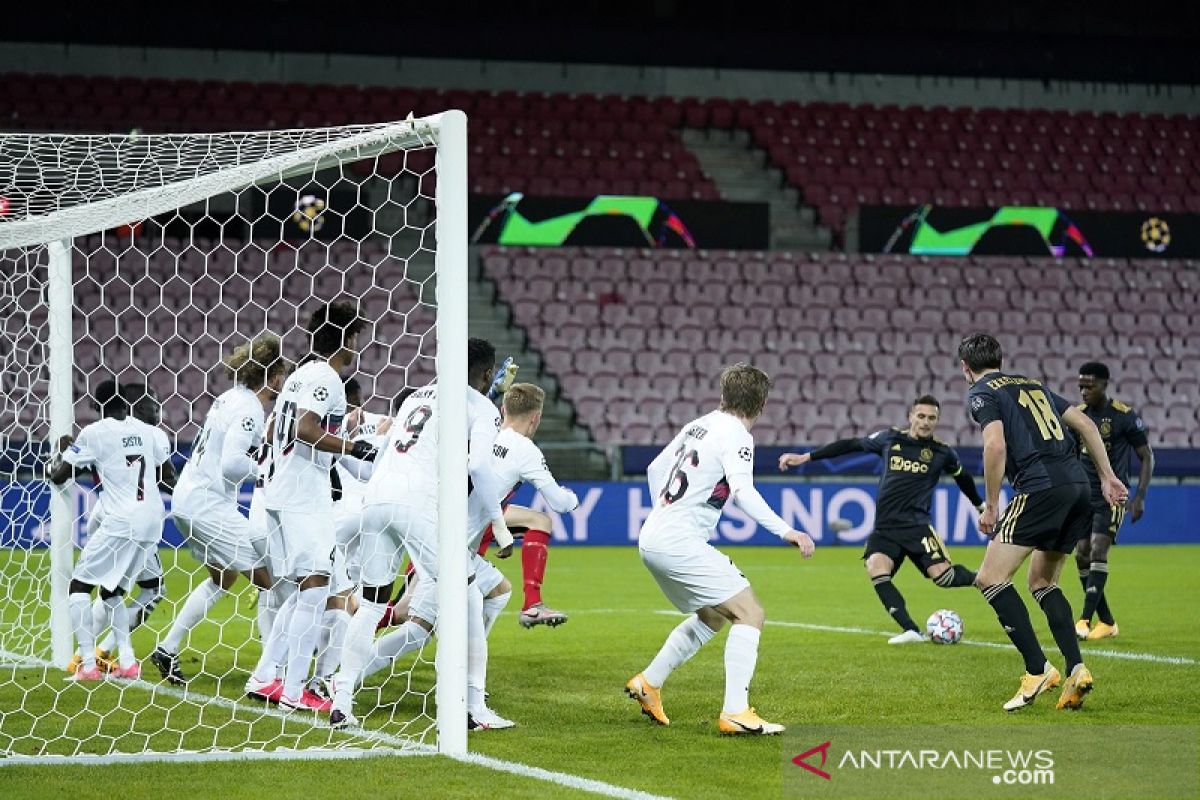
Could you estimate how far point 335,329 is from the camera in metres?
7.55

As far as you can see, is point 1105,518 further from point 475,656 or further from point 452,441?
point 452,441

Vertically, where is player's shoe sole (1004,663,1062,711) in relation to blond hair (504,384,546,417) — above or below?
below

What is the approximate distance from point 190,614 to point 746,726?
365 cm

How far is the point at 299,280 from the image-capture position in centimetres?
2230

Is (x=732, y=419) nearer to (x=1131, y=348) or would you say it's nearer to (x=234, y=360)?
(x=234, y=360)

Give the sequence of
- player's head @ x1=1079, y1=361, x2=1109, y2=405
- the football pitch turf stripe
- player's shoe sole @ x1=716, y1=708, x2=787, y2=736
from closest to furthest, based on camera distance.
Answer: the football pitch turf stripe → player's shoe sole @ x1=716, y1=708, x2=787, y2=736 → player's head @ x1=1079, y1=361, x2=1109, y2=405

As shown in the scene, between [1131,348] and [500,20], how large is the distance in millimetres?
12397

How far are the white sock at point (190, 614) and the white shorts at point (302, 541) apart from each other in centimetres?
123

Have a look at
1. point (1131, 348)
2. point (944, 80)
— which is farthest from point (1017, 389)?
point (944, 80)

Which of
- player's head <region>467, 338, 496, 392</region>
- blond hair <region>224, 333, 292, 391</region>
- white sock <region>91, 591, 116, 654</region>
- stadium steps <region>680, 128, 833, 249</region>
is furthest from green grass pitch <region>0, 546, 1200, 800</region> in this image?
stadium steps <region>680, 128, 833, 249</region>

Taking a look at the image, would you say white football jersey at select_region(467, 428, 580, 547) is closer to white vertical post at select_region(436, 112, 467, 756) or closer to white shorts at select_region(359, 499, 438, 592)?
white shorts at select_region(359, 499, 438, 592)

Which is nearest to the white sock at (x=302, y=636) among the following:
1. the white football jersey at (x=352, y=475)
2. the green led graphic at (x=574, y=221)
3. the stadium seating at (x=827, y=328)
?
the white football jersey at (x=352, y=475)

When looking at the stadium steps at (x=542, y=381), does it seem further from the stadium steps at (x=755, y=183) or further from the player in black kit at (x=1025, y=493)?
the player in black kit at (x=1025, y=493)

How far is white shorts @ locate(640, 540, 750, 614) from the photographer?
23.4 ft
